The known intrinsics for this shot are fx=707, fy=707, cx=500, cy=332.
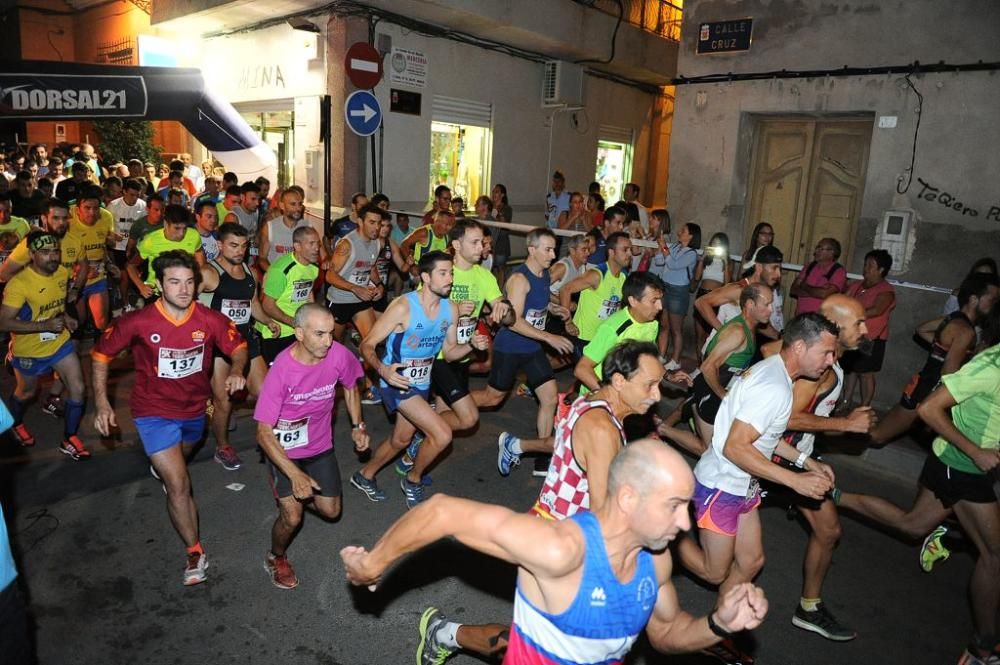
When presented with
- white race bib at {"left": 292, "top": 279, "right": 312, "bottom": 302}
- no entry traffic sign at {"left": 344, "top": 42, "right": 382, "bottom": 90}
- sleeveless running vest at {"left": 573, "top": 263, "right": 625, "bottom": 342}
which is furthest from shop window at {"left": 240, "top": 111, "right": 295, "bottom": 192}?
sleeveless running vest at {"left": 573, "top": 263, "right": 625, "bottom": 342}

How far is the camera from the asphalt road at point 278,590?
407 centimetres

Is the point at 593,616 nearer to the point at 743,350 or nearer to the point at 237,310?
the point at 743,350

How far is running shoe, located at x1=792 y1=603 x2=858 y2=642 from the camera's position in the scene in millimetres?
4348

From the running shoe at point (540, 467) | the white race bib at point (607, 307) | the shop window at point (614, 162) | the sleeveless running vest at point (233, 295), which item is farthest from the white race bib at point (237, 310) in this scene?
the shop window at point (614, 162)

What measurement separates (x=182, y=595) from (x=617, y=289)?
4423 millimetres

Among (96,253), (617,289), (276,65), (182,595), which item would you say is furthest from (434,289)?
(276,65)

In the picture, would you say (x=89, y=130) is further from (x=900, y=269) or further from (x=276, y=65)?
(x=900, y=269)

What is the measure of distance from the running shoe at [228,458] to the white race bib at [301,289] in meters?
1.49

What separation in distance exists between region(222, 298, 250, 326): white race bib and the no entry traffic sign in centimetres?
562

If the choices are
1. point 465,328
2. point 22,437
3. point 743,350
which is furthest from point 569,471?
point 22,437

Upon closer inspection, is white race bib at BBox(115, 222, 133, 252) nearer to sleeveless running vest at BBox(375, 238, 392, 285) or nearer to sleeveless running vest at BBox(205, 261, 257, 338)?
sleeveless running vest at BBox(375, 238, 392, 285)

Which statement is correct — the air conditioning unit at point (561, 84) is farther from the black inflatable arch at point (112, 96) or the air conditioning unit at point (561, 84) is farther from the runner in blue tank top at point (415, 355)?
the runner in blue tank top at point (415, 355)

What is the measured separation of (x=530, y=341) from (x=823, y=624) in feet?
10.8

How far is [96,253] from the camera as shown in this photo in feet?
28.7
